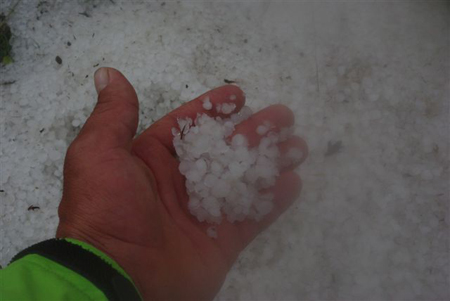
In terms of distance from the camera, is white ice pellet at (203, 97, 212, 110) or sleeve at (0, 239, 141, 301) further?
white ice pellet at (203, 97, 212, 110)

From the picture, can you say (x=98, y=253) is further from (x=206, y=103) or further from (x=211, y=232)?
(x=206, y=103)

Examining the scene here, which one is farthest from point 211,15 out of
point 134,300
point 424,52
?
point 134,300

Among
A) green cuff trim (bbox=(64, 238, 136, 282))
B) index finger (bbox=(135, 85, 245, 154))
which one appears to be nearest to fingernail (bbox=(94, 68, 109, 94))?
index finger (bbox=(135, 85, 245, 154))

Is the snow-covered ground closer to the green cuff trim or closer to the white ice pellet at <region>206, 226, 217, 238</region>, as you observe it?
the white ice pellet at <region>206, 226, 217, 238</region>

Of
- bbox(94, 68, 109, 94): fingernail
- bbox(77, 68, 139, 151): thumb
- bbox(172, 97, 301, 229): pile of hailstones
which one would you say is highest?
bbox(94, 68, 109, 94): fingernail

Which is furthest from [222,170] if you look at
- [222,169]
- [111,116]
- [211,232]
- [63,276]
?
[63,276]

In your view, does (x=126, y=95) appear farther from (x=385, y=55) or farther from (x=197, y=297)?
(x=385, y=55)

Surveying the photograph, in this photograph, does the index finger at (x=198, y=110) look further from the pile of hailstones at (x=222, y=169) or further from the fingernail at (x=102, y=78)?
the fingernail at (x=102, y=78)
